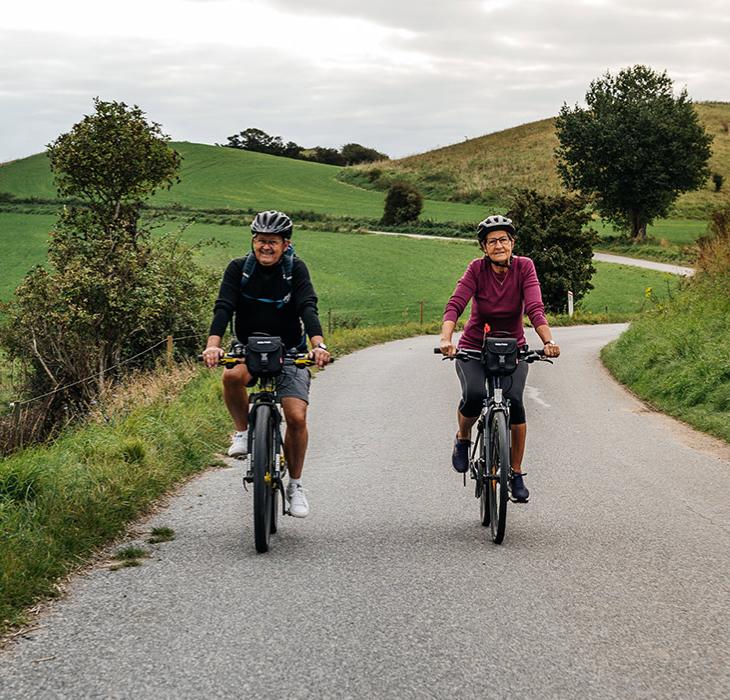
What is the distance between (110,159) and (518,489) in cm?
1892

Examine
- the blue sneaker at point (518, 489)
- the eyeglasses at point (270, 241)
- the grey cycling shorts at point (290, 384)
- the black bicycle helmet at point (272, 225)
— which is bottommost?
the blue sneaker at point (518, 489)

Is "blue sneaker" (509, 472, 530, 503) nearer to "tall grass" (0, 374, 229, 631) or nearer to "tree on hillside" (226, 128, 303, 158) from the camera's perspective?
"tall grass" (0, 374, 229, 631)

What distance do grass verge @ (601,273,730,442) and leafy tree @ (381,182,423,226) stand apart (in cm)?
5782

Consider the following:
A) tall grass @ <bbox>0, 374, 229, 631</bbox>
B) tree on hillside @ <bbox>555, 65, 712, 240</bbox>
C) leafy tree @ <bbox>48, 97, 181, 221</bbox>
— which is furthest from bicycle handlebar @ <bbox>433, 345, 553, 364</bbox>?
tree on hillside @ <bbox>555, 65, 712, 240</bbox>

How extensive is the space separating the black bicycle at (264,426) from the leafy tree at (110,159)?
18314mm

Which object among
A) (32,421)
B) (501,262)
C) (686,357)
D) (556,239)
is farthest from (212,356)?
(556,239)

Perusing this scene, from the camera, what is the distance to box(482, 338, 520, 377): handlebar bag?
6336mm

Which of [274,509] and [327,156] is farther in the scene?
[327,156]

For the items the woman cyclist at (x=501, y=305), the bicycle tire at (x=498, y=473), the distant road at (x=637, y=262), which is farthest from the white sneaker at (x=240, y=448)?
the distant road at (x=637, y=262)

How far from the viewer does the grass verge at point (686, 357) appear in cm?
1325

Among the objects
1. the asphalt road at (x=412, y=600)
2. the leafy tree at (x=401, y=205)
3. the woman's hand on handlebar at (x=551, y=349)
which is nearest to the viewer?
the asphalt road at (x=412, y=600)

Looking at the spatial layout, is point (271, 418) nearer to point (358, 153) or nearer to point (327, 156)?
point (327, 156)

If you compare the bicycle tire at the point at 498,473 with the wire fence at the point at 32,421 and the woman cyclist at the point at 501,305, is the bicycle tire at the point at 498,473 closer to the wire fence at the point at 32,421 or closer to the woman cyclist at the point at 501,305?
the woman cyclist at the point at 501,305

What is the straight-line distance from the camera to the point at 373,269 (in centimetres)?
5628
